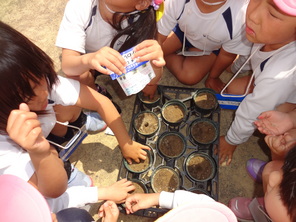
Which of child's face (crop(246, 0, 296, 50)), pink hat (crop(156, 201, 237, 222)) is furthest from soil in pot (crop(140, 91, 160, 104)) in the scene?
pink hat (crop(156, 201, 237, 222))

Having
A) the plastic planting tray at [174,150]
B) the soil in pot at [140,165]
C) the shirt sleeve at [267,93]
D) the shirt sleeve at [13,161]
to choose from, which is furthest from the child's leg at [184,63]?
the shirt sleeve at [13,161]

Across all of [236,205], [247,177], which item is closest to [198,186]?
[236,205]

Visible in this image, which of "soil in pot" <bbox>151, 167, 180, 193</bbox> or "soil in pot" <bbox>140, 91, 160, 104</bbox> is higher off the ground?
"soil in pot" <bbox>140, 91, 160, 104</bbox>

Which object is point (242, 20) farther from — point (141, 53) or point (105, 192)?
point (105, 192)

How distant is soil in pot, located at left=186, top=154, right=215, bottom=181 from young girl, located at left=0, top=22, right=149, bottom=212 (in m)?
0.25

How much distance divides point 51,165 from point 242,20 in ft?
3.42

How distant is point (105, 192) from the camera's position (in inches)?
49.5

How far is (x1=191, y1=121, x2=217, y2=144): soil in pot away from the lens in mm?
1389

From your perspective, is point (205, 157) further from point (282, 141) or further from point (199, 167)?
point (282, 141)

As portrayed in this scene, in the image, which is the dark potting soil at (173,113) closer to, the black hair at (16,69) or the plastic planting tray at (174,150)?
the plastic planting tray at (174,150)

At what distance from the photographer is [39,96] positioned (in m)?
0.90

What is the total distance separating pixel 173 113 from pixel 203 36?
17.7 inches

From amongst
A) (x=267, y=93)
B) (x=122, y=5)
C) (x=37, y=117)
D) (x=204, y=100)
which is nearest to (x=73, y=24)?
(x=122, y=5)

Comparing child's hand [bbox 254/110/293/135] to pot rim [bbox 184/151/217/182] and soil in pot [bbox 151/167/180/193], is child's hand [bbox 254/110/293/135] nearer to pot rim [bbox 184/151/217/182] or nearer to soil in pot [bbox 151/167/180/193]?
pot rim [bbox 184/151/217/182]
